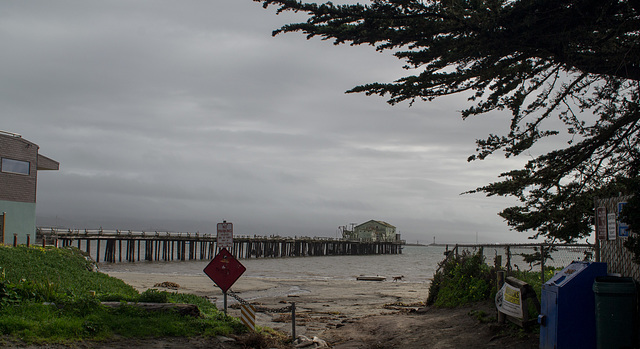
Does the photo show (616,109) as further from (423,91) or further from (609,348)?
(609,348)

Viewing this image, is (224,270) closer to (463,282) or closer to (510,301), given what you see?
(510,301)

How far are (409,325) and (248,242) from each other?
72721mm

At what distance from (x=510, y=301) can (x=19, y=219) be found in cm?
2756

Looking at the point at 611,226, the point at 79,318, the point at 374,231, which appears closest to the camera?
the point at 611,226

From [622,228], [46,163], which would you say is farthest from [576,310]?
[46,163]

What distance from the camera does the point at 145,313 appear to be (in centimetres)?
1109

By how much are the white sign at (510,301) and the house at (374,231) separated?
11325 centimetres

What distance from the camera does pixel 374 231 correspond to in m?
128

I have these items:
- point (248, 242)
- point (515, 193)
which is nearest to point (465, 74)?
point (515, 193)

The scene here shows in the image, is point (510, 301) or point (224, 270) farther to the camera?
point (224, 270)

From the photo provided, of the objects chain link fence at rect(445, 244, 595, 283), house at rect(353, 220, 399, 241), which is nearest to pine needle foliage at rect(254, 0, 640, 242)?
chain link fence at rect(445, 244, 595, 283)

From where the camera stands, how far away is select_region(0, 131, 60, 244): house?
91.3 ft

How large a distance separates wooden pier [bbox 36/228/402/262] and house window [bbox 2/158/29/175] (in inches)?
351

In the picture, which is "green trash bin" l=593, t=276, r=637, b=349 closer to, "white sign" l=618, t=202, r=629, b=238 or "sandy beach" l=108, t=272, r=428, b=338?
"white sign" l=618, t=202, r=629, b=238
